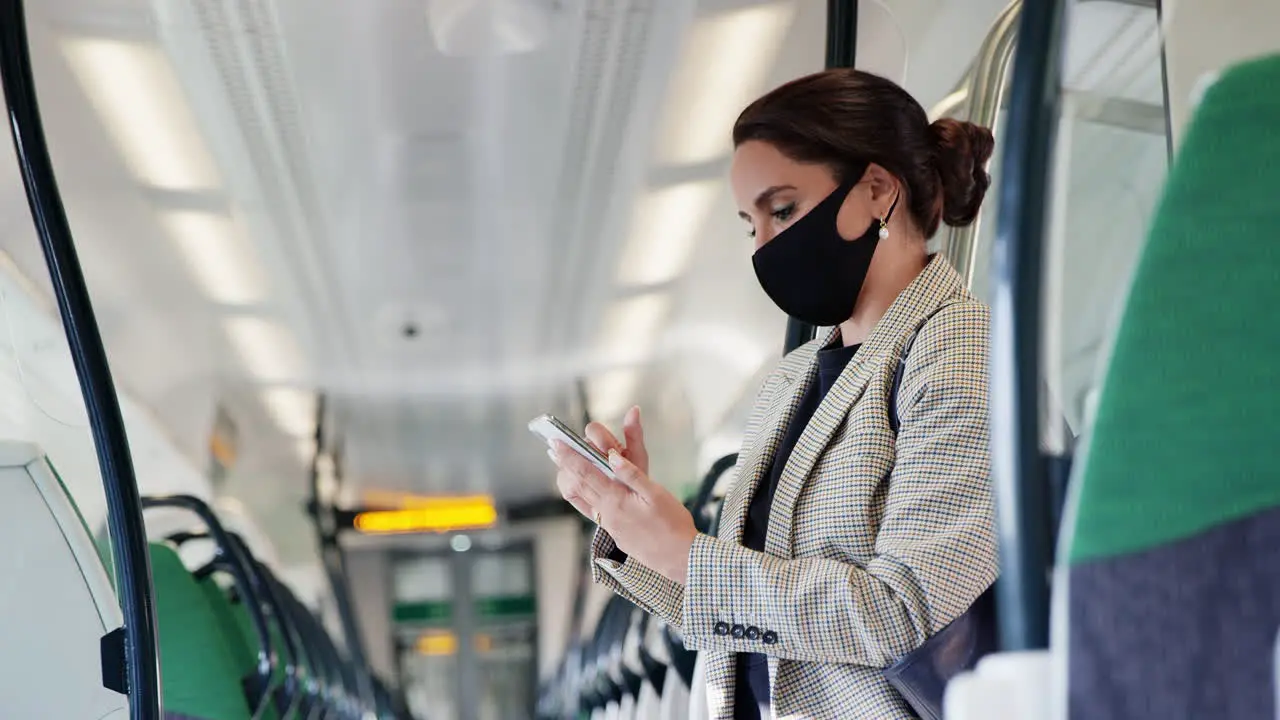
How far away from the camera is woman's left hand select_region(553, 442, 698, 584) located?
1519 millimetres

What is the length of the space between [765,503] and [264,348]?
29.3 feet

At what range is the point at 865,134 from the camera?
1.79m

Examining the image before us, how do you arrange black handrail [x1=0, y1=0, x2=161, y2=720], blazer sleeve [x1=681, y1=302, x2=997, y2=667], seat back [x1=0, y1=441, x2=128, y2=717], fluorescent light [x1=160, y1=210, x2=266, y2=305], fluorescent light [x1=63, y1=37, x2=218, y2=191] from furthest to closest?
fluorescent light [x1=160, y1=210, x2=266, y2=305] < fluorescent light [x1=63, y1=37, x2=218, y2=191] < seat back [x1=0, y1=441, x2=128, y2=717] < black handrail [x1=0, y1=0, x2=161, y2=720] < blazer sleeve [x1=681, y1=302, x2=997, y2=667]

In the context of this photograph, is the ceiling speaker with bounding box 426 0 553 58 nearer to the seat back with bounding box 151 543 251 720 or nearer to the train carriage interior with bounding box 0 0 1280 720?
the train carriage interior with bounding box 0 0 1280 720

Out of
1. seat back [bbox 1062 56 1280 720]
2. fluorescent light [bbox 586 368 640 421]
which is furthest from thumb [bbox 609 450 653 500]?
fluorescent light [bbox 586 368 640 421]

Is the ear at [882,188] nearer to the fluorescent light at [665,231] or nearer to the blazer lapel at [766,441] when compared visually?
the blazer lapel at [766,441]

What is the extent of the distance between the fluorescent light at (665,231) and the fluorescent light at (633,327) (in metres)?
0.50

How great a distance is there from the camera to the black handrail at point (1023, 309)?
887 mm

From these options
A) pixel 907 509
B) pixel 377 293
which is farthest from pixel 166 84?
pixel 907 509

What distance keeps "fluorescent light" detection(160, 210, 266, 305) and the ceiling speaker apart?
2.69 m

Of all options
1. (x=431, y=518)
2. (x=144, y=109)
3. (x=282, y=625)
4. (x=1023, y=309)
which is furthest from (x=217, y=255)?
(x=431, y=518)

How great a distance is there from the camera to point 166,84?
529 centimetres

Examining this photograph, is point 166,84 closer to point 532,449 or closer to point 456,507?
point 532,449

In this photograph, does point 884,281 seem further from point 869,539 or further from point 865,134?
point 869,539
